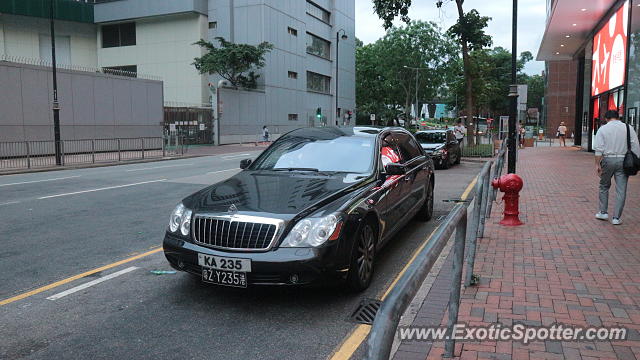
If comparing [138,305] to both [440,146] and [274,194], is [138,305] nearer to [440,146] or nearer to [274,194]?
[274,194]

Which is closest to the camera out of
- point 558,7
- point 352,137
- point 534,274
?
point 534,274

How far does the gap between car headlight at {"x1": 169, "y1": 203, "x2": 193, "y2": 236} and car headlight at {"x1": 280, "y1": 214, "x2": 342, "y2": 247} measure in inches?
41.0

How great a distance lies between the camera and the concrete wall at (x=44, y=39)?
39.9 meters

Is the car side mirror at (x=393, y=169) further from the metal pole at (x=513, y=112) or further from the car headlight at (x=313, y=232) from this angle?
the metal pole at (x=513, y=112)

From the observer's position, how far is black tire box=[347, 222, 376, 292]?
4.79 m

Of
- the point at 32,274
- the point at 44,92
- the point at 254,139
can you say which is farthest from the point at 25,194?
the point at 254,139

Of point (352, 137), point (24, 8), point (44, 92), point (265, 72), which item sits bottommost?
point (352, 137)

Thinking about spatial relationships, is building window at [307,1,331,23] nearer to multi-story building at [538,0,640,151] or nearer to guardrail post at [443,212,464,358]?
multi-story building at [538,0,640,151]

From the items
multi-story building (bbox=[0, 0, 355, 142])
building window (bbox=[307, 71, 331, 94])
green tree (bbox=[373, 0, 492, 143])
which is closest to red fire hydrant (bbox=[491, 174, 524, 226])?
green tree (bbox=[373, 0, 492, 143])

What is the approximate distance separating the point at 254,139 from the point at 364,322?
4036cm

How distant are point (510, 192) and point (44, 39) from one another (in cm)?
4394

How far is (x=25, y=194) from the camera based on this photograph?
11883 mm

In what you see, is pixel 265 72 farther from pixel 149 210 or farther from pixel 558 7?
pixel 149 210

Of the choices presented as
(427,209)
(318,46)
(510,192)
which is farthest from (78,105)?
(318,46)
